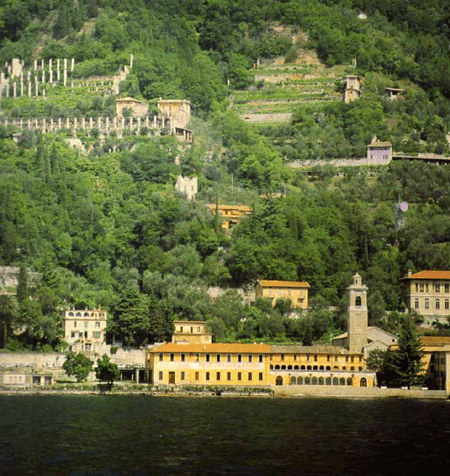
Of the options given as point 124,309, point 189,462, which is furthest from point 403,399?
point 189,462

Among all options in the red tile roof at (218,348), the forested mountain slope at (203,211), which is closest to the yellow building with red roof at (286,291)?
the forested mountain slope at (203,211)

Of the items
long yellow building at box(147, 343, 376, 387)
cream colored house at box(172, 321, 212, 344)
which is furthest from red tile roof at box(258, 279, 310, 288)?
long yellow building at box(147, 343, 376, 387)

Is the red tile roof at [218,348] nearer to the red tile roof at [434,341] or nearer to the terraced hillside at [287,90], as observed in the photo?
the red tile roof at [434,341]

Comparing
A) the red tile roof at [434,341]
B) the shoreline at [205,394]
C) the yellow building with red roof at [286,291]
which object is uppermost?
the yellow building with red roof at [286,291]

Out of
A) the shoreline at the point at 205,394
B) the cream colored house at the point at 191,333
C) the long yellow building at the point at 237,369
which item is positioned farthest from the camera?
the cream colored house at the point at 191,333

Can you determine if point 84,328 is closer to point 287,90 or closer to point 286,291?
point 286,291

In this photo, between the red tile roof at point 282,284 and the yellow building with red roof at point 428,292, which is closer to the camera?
the red tile roof at point 282,284

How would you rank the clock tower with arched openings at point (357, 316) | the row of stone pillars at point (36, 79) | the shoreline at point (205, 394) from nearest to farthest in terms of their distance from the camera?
the shoreline at point (205, 394)
the clock tower with arched openings at point (357, 316)
the row of stone pillars at point (36, 79)

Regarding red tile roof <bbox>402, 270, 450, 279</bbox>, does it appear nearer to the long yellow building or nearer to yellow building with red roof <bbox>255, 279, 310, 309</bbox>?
yellow building with red roof <bbox>255, 279, 310, 309</bbox>
